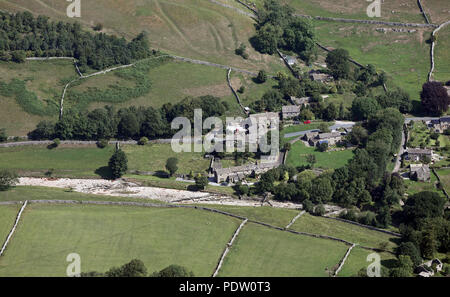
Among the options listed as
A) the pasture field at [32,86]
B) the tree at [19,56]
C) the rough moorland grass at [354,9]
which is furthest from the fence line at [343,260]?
the rough moorland grass at [354,9]

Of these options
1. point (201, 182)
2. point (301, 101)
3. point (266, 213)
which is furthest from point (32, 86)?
Result: point (266, 213)

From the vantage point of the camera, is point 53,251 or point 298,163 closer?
point 53,251

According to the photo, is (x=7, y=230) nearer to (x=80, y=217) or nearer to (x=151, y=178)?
(x=80, y=217)

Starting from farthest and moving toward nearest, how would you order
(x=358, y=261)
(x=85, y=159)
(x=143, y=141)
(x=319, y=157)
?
(x=143, y=141) → (x=85, y=159) → (x=319, y=157) → (x=358, y=261)

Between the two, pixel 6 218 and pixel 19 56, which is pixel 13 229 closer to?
pixel 6 218

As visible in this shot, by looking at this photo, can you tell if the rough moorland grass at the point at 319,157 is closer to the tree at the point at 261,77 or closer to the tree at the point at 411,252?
the tree at the point at 261,77

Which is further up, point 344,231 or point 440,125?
point 440,125

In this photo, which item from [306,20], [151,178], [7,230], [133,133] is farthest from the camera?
[306,20]
